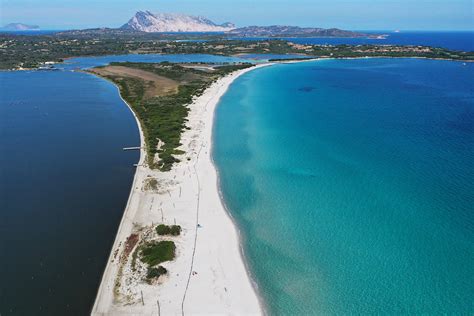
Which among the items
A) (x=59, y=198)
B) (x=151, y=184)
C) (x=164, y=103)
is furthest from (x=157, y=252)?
(x=164, y=103)

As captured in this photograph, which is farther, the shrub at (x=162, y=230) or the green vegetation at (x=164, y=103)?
the green vegetation at (x=164, y=103)

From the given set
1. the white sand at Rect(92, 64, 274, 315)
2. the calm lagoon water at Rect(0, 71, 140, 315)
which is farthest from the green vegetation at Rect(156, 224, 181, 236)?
the calm lagoon water at Rect(0, 71, 140, 315)

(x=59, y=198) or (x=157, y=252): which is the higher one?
(x=157, y=252)

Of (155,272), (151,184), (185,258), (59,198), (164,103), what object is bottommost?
(59,198)

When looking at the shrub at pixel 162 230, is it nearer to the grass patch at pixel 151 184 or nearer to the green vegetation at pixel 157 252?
the green vegetation at pixel 157 252

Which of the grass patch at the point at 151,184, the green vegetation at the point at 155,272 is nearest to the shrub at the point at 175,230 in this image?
the green vegetation at the point at 155,272

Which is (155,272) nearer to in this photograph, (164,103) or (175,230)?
(175,230)
